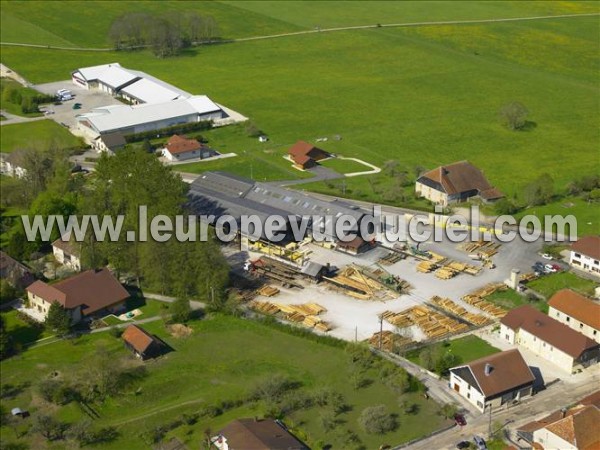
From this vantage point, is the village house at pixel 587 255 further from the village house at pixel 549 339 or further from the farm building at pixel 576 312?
the village house at pixel 549 339

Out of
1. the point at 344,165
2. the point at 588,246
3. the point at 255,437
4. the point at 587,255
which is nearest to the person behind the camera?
the point at 255,437

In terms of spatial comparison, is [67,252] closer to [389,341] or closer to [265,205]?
[265,205]

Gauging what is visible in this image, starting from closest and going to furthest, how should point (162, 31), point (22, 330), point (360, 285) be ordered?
point (22, 330), point (360, 285), point (162, 31)

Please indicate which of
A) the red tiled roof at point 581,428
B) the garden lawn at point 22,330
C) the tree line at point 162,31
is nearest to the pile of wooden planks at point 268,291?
the garden lawn at point 22,330

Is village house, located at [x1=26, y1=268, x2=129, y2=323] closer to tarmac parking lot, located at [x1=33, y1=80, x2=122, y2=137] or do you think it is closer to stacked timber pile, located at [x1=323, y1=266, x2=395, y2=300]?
stacked timber pile, located at [x1=323, y1=266, x2=395, y2=300]

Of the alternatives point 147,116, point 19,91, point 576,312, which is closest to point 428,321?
point 576,312

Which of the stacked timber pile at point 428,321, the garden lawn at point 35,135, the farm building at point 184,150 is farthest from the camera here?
the garden lawn at point 35,135

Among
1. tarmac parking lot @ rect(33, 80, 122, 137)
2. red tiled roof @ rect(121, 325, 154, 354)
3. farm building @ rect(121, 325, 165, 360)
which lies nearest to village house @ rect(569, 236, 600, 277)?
farm building @ rect(121, 325, 165, 360)
